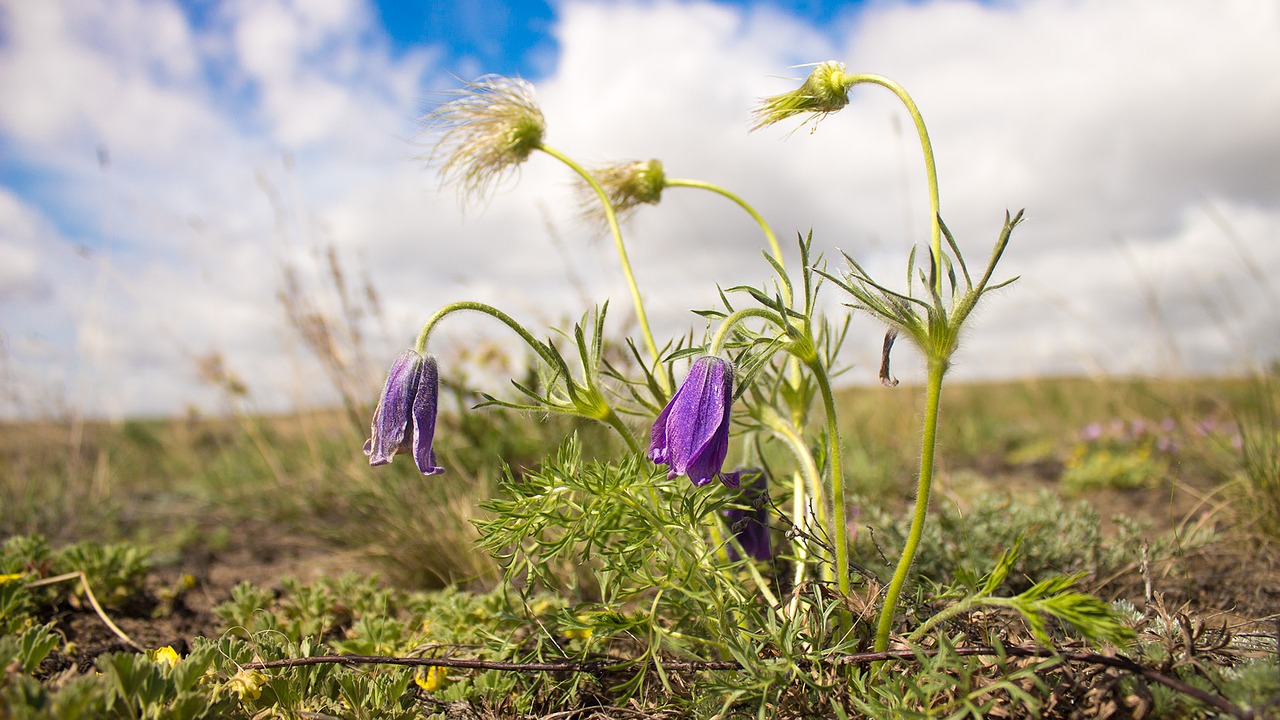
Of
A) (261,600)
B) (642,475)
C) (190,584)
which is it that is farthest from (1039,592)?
(190,584)

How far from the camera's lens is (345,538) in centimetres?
338

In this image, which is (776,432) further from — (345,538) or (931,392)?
(345,538)

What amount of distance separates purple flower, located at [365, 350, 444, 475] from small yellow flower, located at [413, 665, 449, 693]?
0.61m

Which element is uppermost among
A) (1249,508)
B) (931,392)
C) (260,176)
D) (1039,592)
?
(260,176)

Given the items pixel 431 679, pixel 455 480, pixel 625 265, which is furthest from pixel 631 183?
pixel 455 480

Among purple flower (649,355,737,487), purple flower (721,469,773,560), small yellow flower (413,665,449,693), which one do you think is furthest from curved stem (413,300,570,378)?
small yellow flower (413,665,449,693)

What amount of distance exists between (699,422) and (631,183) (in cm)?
98

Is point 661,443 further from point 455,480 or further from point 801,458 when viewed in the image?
point 455,480

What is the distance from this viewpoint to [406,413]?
1626mm

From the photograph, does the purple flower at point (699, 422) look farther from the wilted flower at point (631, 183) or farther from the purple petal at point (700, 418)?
the wilted flower at point (631, 183)

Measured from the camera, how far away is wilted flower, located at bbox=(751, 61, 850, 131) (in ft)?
5.24

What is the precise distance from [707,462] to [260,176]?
15.1ft

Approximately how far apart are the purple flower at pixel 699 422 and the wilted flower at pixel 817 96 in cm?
62

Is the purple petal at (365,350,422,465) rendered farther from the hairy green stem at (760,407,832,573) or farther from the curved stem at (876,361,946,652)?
the curved stem at (876,361,946,652)
